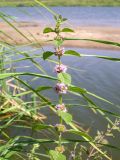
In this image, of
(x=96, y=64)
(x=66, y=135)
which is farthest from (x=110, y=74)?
(x=66, y=135)

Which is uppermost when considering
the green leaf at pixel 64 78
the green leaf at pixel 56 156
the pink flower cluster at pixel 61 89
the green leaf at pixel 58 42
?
the green leaf at pixel 58 42

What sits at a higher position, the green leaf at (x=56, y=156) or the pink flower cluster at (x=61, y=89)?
the pink flower cluster at (x=61, y=89)

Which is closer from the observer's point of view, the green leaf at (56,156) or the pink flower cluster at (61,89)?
the pink flower cluster at (61,89)

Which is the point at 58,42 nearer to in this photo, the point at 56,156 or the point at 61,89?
the point at 61,89

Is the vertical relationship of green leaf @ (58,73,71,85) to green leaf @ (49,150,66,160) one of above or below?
above

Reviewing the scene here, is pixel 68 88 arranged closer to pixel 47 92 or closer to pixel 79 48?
pixel 47 92

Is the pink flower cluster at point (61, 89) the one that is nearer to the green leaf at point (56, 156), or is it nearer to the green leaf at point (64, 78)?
the green leaf at point (64, 78)

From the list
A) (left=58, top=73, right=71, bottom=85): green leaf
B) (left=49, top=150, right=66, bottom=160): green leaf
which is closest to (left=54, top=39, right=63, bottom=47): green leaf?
(left=58, top=73, right=71, bottom=85): green leaf

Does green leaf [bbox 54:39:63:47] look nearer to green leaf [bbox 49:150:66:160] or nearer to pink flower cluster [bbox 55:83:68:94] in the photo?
pink flower cluster [bbox 55:83:68:94]

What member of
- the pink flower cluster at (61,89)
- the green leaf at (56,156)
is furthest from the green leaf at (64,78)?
the green leaf at (56,156)

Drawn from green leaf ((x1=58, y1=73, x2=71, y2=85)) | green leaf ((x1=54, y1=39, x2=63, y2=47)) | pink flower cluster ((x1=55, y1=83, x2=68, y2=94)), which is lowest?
pink flower cluster ((x1=55, y1=83, x2=68, y2=94))

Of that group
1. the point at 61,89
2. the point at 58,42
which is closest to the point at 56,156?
the point at 61,89
